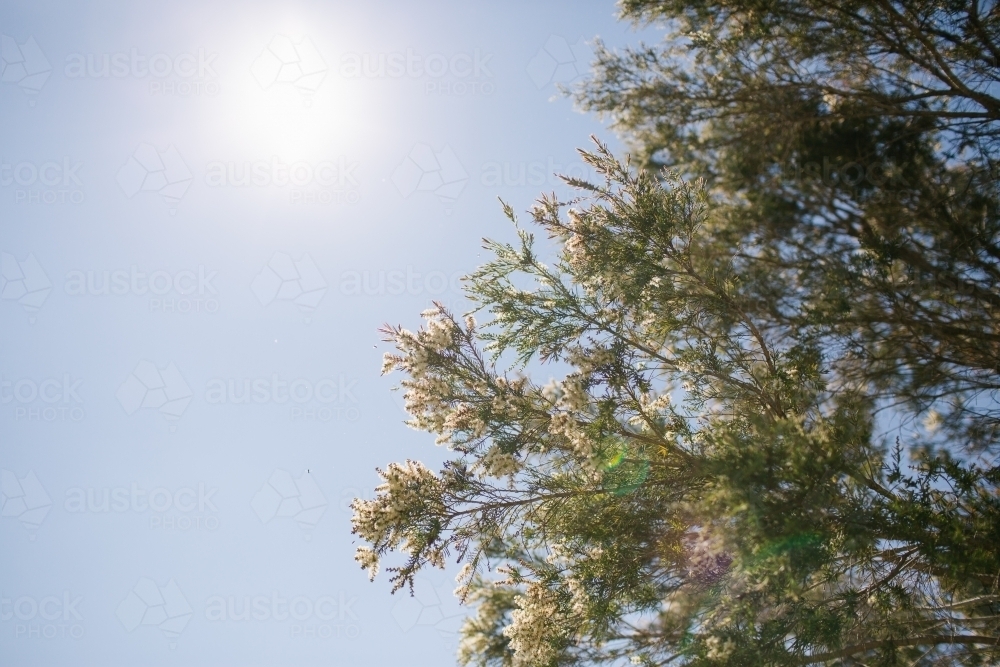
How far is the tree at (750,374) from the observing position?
200 inches

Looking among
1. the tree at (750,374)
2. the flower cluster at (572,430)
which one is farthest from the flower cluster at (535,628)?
the flower cluster at (572,430)

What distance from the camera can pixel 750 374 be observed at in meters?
6.62

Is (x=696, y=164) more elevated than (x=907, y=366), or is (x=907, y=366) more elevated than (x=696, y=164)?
(x=696, y=164)

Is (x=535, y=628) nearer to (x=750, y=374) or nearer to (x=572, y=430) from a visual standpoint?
(x=572, y=430)

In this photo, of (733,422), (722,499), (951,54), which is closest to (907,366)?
(733,422)

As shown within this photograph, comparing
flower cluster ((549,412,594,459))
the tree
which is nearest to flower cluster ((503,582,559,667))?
the tree

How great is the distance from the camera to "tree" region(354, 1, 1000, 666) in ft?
16.7

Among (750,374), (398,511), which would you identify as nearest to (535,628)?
(398,511)

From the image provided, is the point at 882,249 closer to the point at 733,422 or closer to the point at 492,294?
the point at 733,422

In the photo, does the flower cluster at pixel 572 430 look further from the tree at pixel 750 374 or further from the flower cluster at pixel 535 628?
the flower cluster at pixel 535 628

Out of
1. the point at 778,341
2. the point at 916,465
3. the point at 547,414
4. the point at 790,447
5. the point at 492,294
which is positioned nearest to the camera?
the point at 790,447

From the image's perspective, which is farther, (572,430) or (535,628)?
(535,628)

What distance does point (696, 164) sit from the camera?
5598 mm

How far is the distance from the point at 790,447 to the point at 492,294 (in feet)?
12.0
